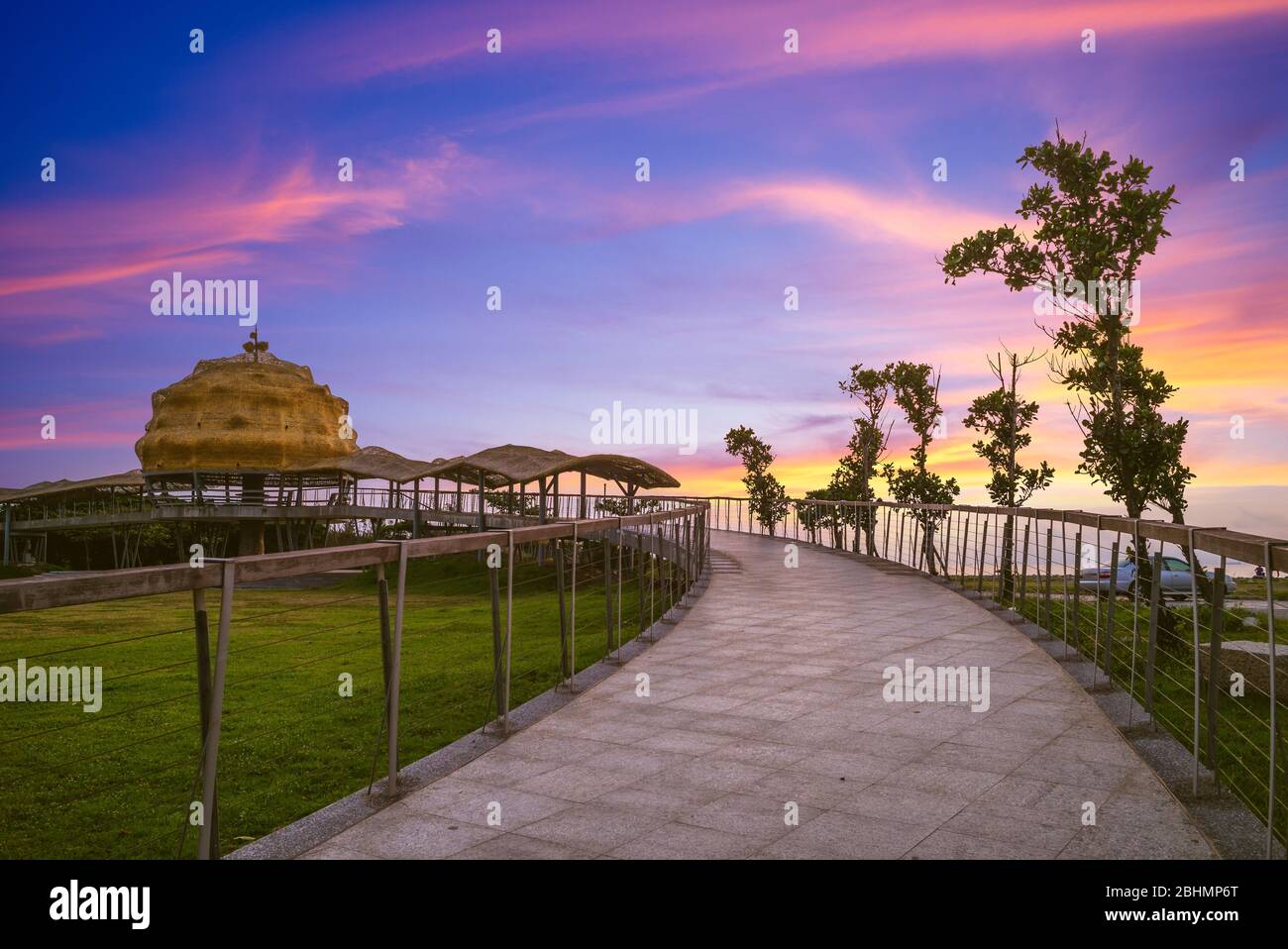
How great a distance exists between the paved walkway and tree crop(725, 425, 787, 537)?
89.5ft

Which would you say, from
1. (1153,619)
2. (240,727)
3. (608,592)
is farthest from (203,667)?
(240,727)

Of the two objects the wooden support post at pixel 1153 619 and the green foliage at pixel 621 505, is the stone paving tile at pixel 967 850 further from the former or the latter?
the green foliage at pixel 621 505

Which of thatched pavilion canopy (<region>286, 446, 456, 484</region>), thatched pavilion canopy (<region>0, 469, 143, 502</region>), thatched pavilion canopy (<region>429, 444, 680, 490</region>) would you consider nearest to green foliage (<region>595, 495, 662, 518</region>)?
thatched pavilion canopy (<region>429, 444, 680, 490</region>)

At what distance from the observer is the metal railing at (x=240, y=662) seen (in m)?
3.46

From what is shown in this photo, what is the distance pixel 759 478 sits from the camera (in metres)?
36.6

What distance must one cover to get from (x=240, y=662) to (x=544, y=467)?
821 inches

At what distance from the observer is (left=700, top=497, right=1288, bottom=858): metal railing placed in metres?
4.33

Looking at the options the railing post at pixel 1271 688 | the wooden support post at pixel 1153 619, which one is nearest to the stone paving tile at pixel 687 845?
the railing post at pixel 1271 688

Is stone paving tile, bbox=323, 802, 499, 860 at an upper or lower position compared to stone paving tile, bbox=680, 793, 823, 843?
lower

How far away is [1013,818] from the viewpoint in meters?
4.27

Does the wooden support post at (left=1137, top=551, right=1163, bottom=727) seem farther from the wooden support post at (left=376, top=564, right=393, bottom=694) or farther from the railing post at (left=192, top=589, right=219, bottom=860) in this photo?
the railing post at (left=192, top=589, right=219, bottom=860)

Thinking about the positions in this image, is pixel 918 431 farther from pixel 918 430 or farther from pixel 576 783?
pixel 576 783

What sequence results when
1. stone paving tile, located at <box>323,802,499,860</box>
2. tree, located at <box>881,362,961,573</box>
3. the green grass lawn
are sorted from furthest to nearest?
tree, located at <box>881,362,961,573</box> < the green grass lawn < stone paving tile, located at <box>323,802,499,860</box>
